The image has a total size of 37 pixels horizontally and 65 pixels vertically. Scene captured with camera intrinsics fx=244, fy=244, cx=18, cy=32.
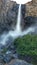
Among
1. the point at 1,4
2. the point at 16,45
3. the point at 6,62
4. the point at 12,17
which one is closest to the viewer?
the point at 6,62

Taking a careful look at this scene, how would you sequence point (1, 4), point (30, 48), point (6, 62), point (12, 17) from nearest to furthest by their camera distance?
point (6, 62)
point (30, 48)
point (1, 4)
point (12, 17)

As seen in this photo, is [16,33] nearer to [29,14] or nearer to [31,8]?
[29,14]

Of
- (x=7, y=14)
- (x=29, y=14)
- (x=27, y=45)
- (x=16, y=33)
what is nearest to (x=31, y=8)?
(x=29, y=14)

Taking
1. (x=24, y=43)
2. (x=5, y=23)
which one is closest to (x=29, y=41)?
(x=24, y=43)

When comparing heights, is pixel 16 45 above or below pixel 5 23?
below

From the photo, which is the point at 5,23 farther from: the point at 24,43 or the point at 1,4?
the point at 24,43

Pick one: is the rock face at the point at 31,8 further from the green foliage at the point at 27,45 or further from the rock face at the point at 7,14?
the green foliage at the point at 27,45

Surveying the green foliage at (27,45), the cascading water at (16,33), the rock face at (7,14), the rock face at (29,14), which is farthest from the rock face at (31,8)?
the green foliage at (27,45)

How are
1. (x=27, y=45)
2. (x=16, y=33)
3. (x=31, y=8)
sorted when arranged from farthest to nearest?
(x=31, y=8) < (x=16, y=33) < (x=27, y=45)
